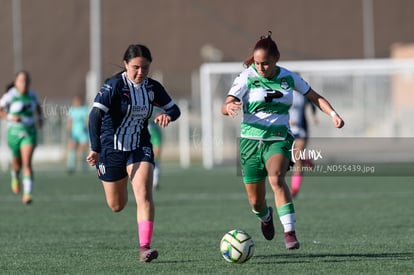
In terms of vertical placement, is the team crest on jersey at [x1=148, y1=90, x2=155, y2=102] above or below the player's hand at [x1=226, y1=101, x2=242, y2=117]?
above

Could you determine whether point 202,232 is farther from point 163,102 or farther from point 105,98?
point 105,98

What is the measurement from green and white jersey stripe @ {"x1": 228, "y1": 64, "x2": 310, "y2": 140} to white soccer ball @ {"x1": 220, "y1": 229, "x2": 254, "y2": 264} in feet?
3.84

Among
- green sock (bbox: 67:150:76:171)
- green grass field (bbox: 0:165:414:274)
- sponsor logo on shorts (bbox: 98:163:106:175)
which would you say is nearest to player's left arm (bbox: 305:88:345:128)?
green grass field (bbox: 0:165:414:274)

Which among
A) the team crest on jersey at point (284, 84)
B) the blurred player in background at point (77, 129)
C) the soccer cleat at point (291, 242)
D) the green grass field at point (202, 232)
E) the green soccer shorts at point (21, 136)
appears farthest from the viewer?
the blurred player in background at point (77, 129)

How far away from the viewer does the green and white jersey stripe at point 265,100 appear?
8.77 metres

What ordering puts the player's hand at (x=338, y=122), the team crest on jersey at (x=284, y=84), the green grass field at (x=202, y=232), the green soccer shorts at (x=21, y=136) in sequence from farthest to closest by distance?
the green soccer shorts at (x=21, y=136), the team crest on jersey at (x=284, y=84), the player's hand at (x=338, y=122), the green grass field at (x=202, y=232)

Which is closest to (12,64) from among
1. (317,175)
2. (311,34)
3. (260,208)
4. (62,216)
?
(311,34)

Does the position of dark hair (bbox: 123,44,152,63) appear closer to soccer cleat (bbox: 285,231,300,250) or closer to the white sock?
the white sock

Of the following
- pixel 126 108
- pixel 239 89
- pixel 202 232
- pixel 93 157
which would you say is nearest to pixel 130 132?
pixel 126 108

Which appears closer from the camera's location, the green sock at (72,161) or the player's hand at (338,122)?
the player's hand at (338,122)

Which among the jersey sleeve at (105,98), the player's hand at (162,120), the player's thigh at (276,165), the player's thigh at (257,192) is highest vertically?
the jersey sleeve at (105,98)

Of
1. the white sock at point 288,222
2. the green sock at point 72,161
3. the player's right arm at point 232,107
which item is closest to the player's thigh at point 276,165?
the white sock at point 288,222

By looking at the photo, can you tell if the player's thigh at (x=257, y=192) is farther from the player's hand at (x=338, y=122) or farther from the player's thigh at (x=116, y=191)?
the player's thigh at (x=116, y=191)

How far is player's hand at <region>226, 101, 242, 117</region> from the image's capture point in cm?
828
